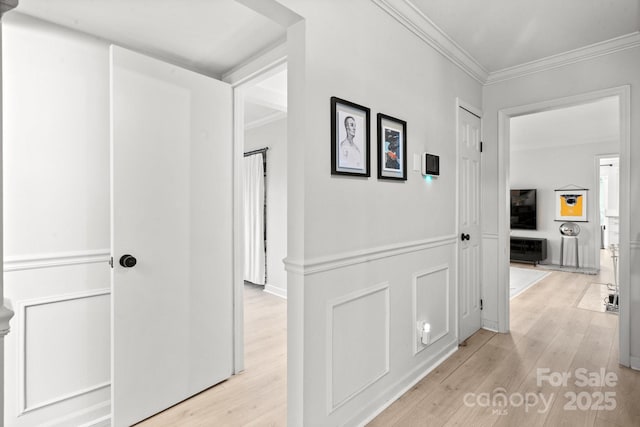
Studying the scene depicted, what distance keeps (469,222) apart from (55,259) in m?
3.09

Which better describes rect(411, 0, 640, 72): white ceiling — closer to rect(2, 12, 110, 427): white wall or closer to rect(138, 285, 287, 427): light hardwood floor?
rect(2, 12, 110, 427): white wall

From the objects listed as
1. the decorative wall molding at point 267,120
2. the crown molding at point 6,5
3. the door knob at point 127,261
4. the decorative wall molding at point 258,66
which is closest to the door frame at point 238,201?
the decorative wall molding at point 258,66

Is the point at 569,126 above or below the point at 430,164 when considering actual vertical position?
above

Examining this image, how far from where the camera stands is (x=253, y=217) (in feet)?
17.1

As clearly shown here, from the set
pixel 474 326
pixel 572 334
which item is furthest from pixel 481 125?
pixel 572 334

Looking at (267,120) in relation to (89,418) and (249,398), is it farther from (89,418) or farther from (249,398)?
(89,418)

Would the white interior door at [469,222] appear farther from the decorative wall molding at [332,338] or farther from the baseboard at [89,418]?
the baseboard at [89,418]

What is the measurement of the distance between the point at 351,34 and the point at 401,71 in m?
0.52

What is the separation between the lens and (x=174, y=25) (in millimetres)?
1995

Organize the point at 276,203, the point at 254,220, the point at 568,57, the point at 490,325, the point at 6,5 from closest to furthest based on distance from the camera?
the point at 6,5 → the point at 568,57 → the point at 490,325 → the point at 276,203 → the point at 254,220

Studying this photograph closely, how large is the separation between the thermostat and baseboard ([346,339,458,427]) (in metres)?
1.36

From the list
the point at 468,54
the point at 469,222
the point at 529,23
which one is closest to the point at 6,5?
the point at 529,23

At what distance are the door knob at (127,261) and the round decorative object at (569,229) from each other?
7.52m

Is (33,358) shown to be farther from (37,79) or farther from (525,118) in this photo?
(525,118)
